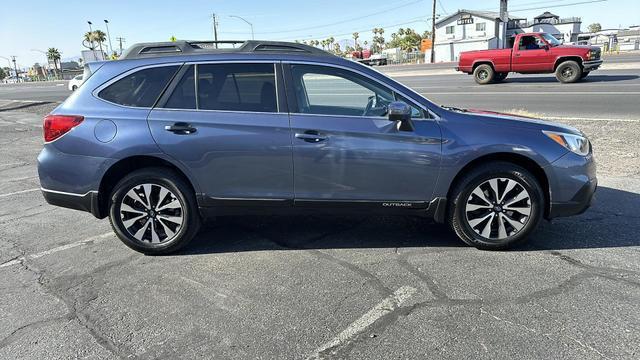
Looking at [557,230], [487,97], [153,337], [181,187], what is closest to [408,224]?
[557,230]

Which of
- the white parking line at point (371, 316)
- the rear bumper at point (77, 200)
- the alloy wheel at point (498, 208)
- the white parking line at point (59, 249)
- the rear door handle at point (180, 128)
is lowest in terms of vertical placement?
the white parking line at point (371, 316)

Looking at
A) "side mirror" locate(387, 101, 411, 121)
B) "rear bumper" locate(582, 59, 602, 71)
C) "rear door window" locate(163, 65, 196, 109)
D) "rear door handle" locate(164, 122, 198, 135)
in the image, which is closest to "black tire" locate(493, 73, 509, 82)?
"rear bumper" locate(582, 59, 602, 71)

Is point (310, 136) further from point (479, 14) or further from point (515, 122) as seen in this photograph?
point (479, 14)

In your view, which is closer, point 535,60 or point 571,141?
point 571,141

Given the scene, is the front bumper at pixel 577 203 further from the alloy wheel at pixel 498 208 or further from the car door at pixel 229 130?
the car door at pixel 229 130

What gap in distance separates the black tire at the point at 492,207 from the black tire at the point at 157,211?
91.0 inches

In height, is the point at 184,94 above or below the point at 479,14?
below

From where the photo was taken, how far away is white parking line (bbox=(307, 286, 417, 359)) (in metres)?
2.80

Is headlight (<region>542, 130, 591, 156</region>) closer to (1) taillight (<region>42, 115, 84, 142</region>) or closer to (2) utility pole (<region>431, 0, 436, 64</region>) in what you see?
(1) taillight (<region>42, 115, 84, 142</region>)

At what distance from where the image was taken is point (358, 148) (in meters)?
3.85

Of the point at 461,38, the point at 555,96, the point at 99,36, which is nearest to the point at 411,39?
the point at 461,38

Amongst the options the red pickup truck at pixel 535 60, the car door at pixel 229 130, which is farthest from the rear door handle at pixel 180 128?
the red pickup truck at pixel 535 60

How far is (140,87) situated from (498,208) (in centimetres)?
332

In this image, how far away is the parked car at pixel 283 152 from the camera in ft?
12.7
